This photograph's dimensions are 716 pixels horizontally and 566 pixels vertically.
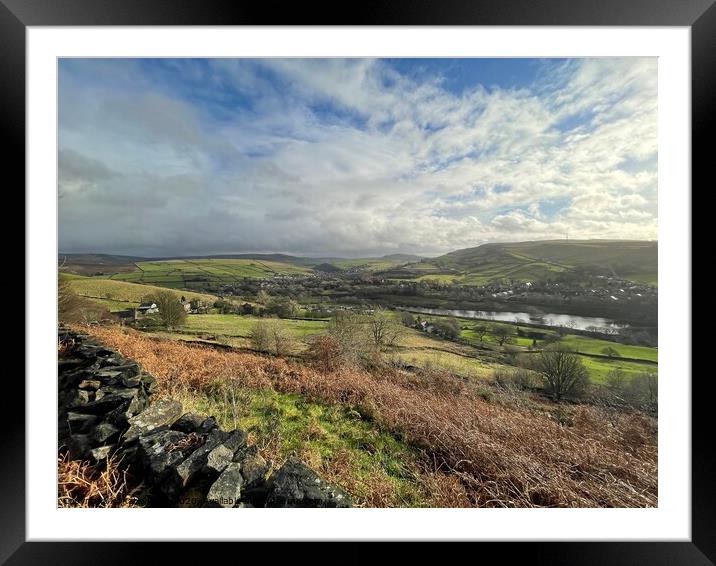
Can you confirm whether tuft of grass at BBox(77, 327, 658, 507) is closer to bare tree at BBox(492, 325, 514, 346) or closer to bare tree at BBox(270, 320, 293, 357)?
bare tree at BBox(270, 320, 293, 357)

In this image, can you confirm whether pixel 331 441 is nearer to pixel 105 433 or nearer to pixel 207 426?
pixel 207 426

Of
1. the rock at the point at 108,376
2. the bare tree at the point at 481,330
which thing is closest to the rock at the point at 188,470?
the rock at the point at 108,376

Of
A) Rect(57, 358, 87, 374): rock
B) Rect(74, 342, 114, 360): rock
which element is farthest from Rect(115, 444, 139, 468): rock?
Rect(74, 342, 114, 360): rock

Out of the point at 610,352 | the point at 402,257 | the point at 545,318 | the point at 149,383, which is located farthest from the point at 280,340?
the point at 610,352

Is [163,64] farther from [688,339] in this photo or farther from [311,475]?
[688,339]
